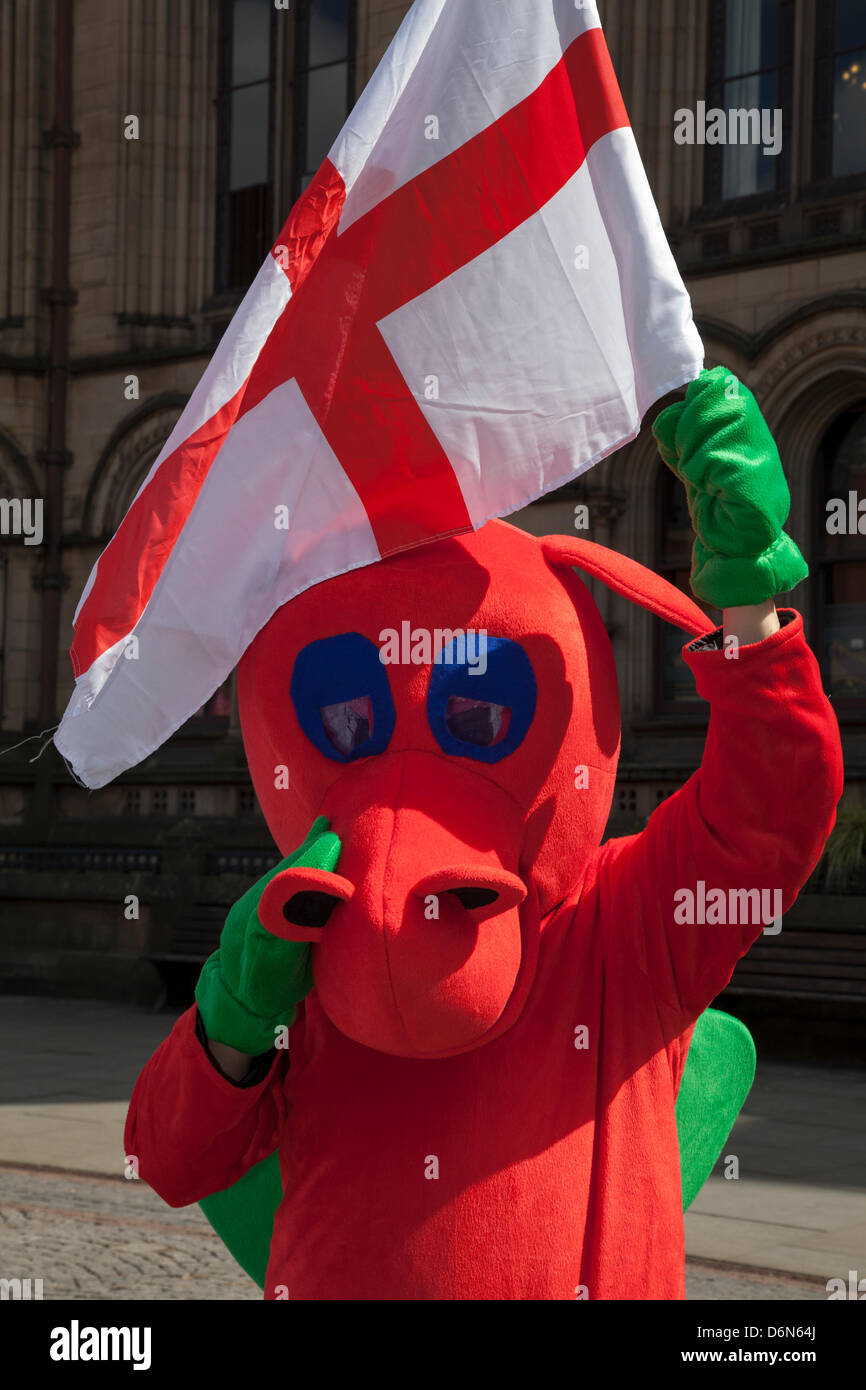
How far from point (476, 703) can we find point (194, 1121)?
78cm

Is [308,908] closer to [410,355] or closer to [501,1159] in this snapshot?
[501,1159]

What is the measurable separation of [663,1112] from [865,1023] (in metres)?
9.03

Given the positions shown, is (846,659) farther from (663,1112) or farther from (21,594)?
(663,1112)

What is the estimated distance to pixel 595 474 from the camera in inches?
607

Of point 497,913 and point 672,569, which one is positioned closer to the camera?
point 497,913

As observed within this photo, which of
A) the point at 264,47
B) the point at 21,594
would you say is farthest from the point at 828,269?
the point at 21,594

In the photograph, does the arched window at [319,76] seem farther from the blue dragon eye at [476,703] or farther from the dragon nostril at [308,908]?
the dragon nostril at [308,908]

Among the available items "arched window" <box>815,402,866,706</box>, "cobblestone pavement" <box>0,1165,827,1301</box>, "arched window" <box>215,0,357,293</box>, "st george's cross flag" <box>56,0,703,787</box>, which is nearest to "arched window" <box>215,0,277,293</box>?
"arched window" <box>215,0,357,293</box>

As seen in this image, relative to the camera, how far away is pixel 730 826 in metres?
→ 2.56

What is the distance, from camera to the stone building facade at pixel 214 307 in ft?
48.2

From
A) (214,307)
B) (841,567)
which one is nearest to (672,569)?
(841,567)

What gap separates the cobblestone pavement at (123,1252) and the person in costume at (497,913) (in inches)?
119

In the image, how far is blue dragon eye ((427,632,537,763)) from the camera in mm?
2633

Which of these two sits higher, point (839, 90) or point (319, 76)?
point (319, 76)
